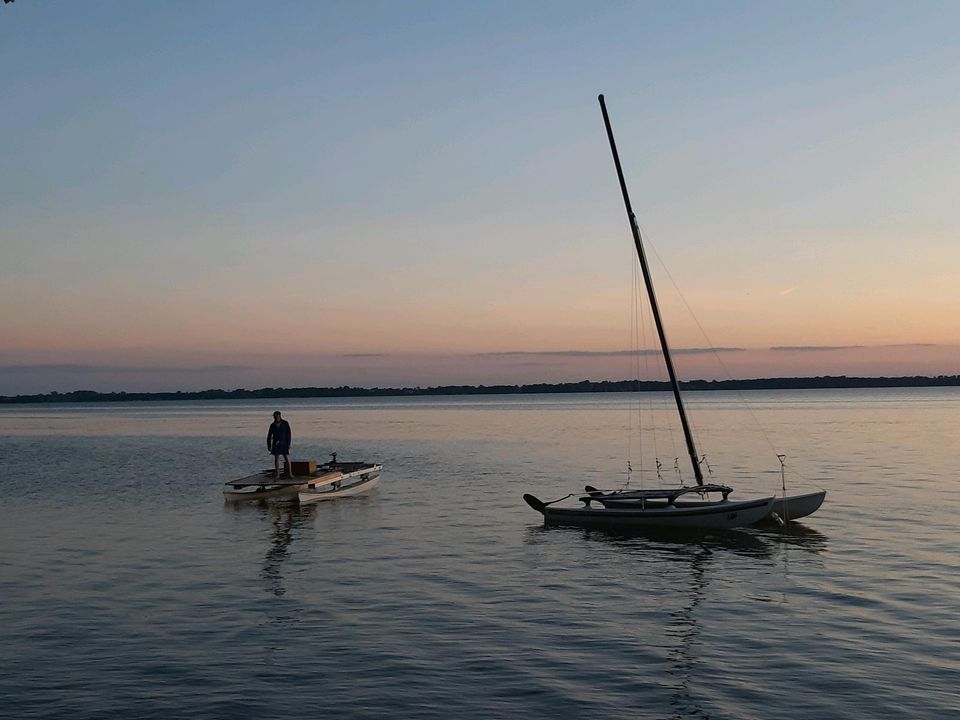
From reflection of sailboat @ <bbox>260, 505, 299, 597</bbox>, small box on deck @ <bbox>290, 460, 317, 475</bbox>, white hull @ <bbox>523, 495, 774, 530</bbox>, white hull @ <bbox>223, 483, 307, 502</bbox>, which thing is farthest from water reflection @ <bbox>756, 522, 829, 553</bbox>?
small box on deck @ <bbox>290, 460, 317, 475</bbox>

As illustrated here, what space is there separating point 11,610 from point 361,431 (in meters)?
86.2

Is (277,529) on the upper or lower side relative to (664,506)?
lower

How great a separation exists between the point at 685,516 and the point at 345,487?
17.0m

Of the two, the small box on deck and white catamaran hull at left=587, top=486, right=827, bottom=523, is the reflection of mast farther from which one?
the small box on deck

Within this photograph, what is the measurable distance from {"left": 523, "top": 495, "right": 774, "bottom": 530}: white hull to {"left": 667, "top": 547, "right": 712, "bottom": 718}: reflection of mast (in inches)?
212

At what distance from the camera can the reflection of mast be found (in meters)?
12.6

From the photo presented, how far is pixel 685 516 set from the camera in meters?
27.8

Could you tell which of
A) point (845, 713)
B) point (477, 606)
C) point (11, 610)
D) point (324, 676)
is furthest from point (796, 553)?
point (11, 610)

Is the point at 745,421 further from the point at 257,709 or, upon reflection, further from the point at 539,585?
the point at 257,709

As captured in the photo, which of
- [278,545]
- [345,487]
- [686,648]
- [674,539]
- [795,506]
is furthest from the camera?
[345,487]

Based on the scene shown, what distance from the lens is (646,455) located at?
6481cm

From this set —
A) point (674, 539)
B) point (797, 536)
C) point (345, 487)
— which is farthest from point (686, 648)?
point (345, 487)

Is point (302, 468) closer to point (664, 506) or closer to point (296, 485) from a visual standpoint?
point (296, 485)

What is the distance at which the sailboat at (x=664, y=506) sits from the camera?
27.8 m
